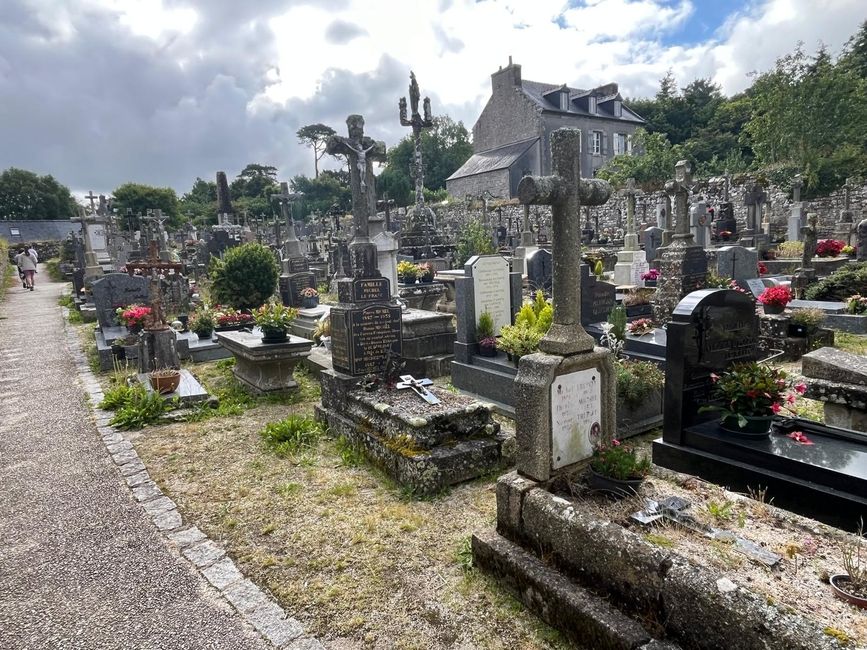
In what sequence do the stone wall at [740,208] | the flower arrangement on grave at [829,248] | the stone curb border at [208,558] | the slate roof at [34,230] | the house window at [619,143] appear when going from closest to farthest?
1. the stone curb border at [208,558]
2. the flower arrangement on grave at [829,248]
3. the stone wall at [740,208]
4. the house window at [619,143]
5. the slate roof at [34,230]

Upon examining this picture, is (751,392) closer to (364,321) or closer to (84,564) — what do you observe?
(364,321)

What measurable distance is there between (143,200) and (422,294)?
5027cm

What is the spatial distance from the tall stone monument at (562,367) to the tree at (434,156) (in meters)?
51.2

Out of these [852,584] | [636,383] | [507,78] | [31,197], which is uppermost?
[507,78]

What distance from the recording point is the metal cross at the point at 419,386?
5484 mm

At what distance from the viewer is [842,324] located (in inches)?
370

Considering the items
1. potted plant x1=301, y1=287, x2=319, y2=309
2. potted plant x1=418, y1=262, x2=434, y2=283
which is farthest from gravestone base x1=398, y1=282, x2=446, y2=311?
potted plant x1=301, y1=287, x2=319, y2=309

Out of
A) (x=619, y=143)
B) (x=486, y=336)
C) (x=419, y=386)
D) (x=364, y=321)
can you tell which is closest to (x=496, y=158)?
(x=619, y=143)

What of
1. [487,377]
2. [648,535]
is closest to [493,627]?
[648,535]

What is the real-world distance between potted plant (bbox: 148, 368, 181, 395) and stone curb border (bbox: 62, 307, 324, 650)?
1158 mm

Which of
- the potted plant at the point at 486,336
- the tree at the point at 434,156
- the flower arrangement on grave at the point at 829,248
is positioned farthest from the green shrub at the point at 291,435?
the tree at the point at 434,156

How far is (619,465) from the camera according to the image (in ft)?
11.9

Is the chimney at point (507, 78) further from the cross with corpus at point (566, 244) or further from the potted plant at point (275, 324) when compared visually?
the cross with corpus at point (566, 244)

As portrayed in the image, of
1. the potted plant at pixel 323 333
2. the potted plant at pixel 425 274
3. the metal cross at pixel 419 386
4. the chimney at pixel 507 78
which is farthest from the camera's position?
the chimney at pixel 507 78
